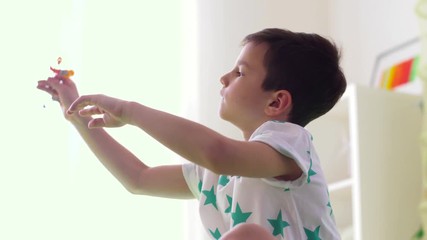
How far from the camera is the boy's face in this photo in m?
1.27

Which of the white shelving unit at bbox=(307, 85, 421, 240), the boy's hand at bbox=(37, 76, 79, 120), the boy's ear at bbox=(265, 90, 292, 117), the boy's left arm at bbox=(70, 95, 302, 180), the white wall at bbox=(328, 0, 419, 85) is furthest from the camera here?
the white wall at bbox=(328, 0, 419, 85)

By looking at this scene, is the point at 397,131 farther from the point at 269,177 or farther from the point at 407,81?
the point at 269,177

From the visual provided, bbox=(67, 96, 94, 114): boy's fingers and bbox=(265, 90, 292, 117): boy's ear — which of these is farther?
bbox=(265, 90, 292, 117): boy's ear

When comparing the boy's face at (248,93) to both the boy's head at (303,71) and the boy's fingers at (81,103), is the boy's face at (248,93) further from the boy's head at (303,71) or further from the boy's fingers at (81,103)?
the boy's fingers at (81,103)

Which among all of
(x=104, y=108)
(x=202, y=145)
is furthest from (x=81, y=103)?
(x=202, y=145)

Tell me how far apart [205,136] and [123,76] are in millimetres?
1204

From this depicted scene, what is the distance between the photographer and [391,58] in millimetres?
2459

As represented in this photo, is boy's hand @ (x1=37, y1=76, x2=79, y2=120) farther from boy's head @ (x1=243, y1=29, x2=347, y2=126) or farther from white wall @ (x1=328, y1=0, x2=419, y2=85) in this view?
white wall @ (x1=328, y1=0, x2=419, y2=85)

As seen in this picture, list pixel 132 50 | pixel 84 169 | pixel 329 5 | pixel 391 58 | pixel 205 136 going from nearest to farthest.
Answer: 1. pixel 205 136
2. pixel 84 169
3. pixel 132 50
4. pixel 391 58
5. pixel 329 5

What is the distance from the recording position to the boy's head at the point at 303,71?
1257 mm

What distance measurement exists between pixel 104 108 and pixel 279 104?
0.31 meters

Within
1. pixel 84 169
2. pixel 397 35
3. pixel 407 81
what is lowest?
pixel 84 169

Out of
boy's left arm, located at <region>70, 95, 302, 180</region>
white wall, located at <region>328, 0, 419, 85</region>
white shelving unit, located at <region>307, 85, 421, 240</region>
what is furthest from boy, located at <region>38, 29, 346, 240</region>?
white wall, located at <region>328, 0, 419, 85</region>

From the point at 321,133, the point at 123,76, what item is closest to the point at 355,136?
the point at 321,133
